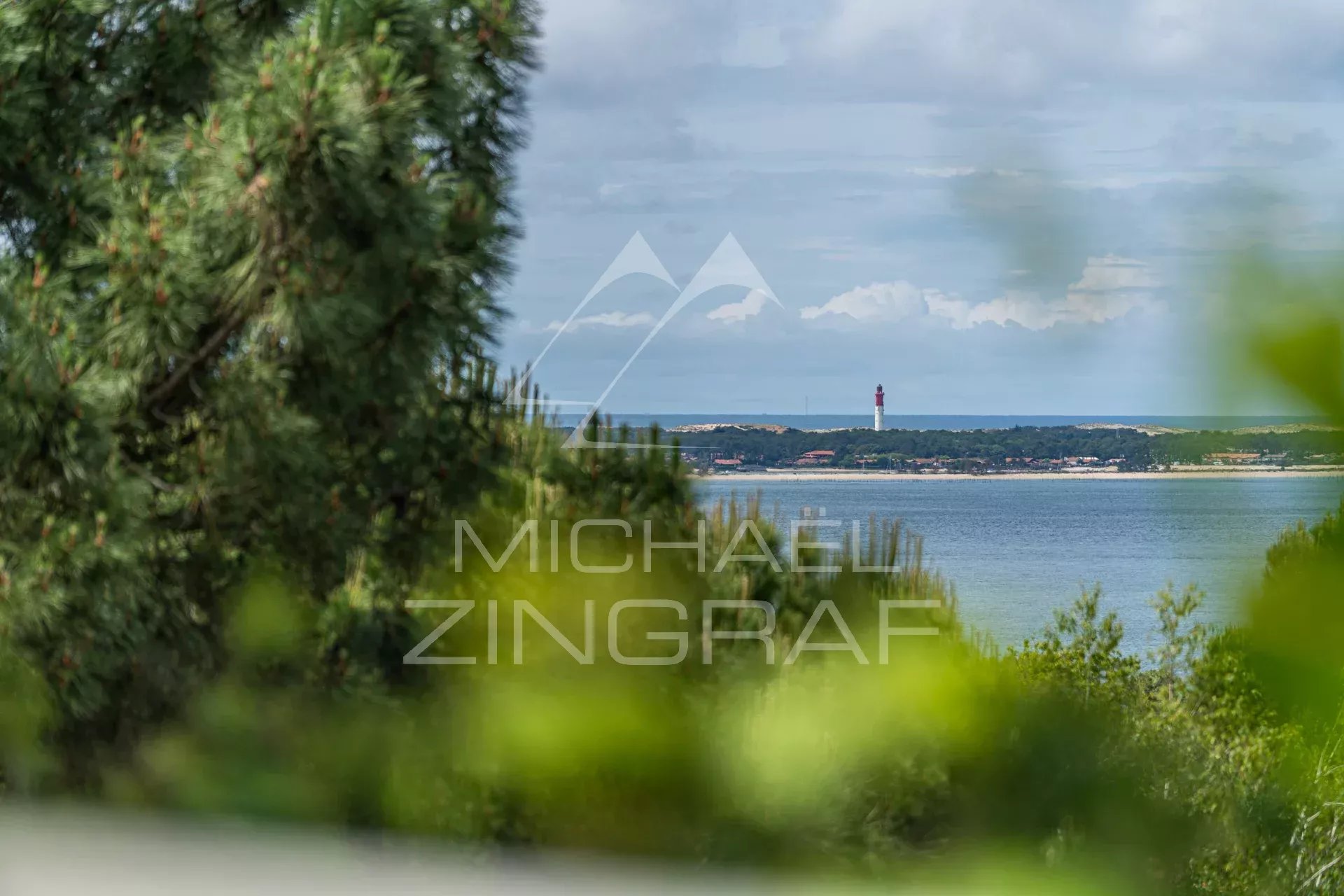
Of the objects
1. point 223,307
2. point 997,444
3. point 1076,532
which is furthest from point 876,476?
point 1076,532

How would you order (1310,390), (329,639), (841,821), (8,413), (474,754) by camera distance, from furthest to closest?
(329,639) → (474,754) → (841,821) → (8,413) → (1310,390)

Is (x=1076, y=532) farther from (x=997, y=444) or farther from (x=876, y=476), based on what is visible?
(x=997, y=444)

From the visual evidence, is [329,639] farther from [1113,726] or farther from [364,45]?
[1113,726]

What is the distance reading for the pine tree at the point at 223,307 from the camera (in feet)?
8.75

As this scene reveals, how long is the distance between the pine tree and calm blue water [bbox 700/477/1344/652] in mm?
1092

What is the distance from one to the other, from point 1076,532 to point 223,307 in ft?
20.0

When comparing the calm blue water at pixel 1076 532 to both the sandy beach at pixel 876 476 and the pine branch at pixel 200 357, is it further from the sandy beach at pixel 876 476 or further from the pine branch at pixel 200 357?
the pine branch at pixel 200 357

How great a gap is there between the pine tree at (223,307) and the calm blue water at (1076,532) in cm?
109

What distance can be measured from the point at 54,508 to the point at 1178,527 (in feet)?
8.75

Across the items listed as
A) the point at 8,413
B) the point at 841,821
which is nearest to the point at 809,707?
the point at 841,821

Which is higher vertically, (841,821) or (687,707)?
(687,707)

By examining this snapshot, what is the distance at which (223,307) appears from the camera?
2.80 meters

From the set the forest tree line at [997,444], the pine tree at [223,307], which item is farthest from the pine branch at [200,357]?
the forest tree line at [997,444]

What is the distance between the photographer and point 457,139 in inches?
129
